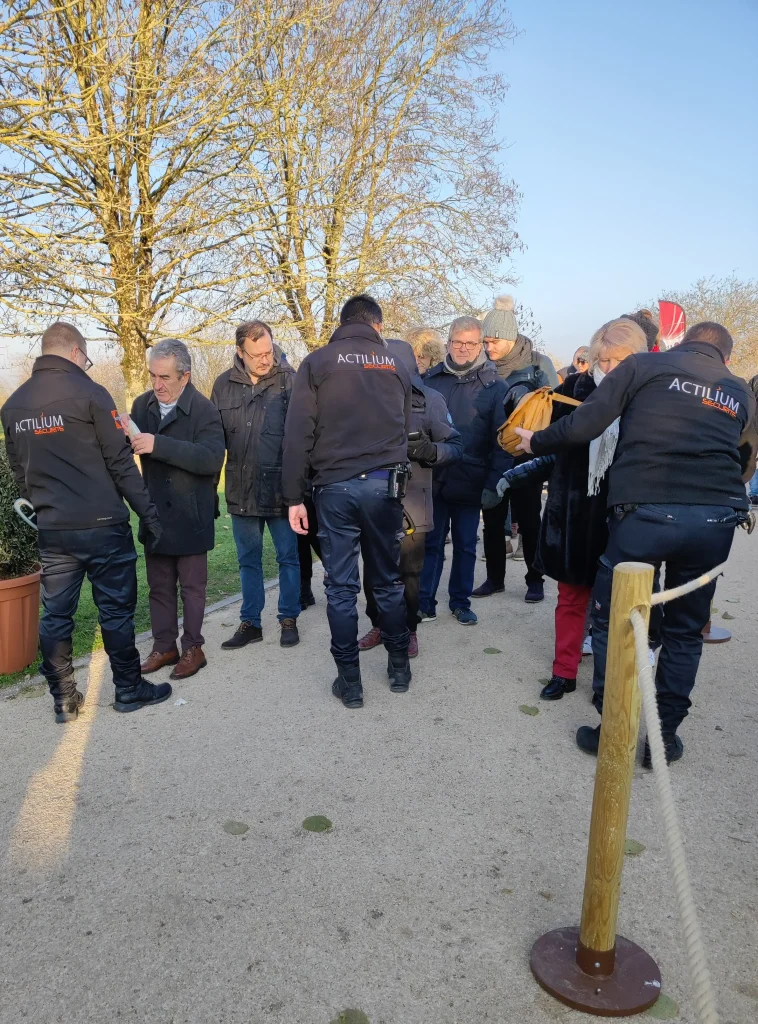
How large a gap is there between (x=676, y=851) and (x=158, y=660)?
3607mm

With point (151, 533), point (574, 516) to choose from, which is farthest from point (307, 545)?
point (574, 516)

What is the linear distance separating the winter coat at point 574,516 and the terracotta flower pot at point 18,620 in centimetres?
307

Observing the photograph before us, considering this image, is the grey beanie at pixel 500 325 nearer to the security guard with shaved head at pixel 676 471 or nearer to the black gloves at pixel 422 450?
the black gloves at pixel 422 450

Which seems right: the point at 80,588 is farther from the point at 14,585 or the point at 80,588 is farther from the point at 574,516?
the point at 574,516

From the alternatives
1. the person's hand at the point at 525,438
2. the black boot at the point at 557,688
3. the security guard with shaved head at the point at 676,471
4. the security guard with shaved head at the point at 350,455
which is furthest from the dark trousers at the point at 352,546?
the security guard with shaved head at the point at 676,471

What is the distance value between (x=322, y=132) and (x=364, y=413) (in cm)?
1102

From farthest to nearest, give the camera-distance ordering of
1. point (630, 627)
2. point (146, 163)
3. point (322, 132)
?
point (322, 132)
point (146, 163)
point (630, 627)

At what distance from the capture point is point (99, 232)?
1076 centimetres

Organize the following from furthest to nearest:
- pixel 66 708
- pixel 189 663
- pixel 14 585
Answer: pixel 189 663 → pixel 14 585 → pixel 66 708

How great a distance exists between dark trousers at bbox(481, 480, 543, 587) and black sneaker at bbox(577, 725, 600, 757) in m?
2.38

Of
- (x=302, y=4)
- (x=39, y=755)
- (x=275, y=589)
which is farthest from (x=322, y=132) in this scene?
(x=39, y=755)

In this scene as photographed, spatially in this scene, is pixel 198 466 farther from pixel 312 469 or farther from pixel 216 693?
pixel 216 693

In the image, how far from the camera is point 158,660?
4.56m

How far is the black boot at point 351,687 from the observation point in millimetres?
4027
